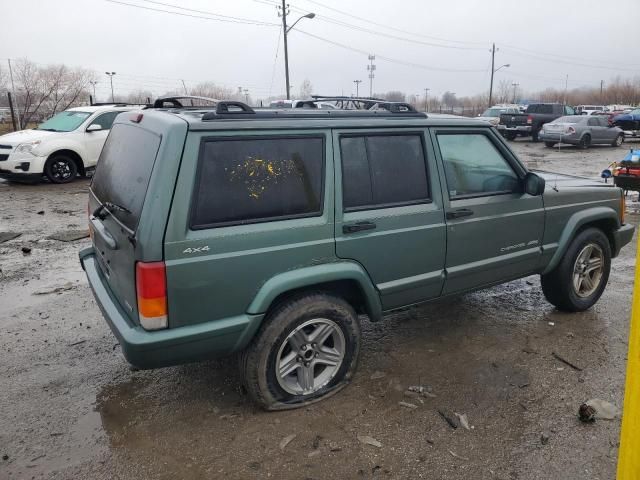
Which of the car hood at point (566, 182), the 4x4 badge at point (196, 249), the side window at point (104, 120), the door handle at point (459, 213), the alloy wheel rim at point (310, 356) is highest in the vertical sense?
the side window at point (104, 120)

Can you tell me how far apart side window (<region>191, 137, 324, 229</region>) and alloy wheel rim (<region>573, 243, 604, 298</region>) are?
2.90 metres

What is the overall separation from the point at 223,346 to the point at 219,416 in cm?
62

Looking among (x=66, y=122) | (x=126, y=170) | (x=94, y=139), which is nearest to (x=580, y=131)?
(x=94, y=139)

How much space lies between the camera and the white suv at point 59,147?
1091 cm

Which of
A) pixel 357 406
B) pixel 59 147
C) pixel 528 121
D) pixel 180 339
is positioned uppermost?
pixel 528 121

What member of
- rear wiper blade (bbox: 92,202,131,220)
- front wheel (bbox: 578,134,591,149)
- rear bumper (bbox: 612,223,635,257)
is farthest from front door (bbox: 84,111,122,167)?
front wheel (bbox: 578,134,591,149)

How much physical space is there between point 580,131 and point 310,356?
22.1 metres

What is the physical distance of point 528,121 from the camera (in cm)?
2466

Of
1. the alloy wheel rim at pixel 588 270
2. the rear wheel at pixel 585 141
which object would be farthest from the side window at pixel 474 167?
the rear wheel at pixel 585 141

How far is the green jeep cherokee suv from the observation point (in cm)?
269

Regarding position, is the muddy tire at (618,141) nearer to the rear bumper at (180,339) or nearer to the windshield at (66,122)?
the windshield at (66,122)

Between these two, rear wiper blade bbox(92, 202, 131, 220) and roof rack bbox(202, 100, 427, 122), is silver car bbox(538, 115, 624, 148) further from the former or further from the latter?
rear wiper blade bbox(92, 202, 131, 220)

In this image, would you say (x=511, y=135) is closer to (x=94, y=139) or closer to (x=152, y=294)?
(x=94, y=139)

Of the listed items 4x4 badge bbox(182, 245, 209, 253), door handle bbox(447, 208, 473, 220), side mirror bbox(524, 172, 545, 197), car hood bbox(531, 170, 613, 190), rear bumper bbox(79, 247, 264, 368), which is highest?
side mirror bbox(524, 172, 545, 197)
